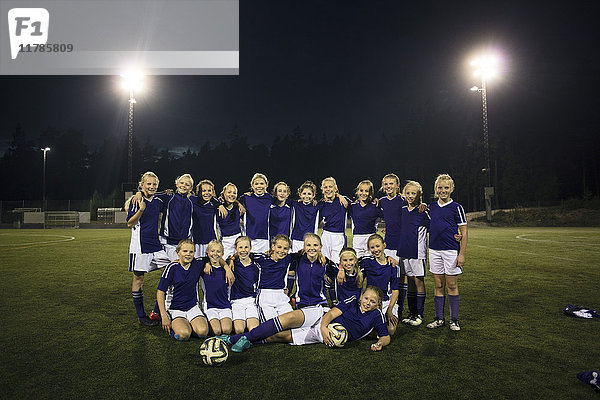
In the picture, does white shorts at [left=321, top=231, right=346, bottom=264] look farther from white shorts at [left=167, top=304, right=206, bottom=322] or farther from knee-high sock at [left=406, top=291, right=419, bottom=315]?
white shorts at [left=167, top=304, right=206, bottom=322]

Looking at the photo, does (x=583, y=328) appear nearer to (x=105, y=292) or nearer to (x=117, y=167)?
(x=105, y=292)

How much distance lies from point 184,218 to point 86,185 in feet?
242

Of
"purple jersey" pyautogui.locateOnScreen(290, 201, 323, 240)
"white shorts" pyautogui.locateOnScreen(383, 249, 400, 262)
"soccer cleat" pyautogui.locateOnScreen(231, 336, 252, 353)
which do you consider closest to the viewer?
"soccer cleat" pyautogui.locateOnScreen(231, 336, 252, 353)

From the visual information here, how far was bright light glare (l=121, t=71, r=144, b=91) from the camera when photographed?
23.5 metres

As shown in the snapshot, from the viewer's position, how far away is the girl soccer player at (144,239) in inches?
201

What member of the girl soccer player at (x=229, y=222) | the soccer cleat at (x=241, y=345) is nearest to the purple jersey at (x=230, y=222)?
the girl soccer player at (x=229, y=222)

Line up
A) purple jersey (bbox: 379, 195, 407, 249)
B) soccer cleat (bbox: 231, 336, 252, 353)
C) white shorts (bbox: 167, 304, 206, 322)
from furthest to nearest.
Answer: purple jersey (bbox: 379, 195, 407, 249) → white shorts (bbox: 167, 304, 206, 322) → soccer cleat (bbox: 231, 336, 252, 353)

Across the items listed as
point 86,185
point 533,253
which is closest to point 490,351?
point 533,253

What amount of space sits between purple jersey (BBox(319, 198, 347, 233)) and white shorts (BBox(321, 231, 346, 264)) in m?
0.08

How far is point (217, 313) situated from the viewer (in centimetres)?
470

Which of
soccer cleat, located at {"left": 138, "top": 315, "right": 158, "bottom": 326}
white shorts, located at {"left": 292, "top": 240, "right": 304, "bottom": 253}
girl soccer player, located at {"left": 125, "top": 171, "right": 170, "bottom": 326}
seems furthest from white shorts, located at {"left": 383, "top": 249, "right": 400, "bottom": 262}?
soccer cleat, located at {"left": 138, "top": 315, "right": 158, "bottom": 326}

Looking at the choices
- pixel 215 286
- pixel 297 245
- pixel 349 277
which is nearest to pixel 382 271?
pixel 349 277

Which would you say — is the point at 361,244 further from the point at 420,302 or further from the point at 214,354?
the point at 214,354

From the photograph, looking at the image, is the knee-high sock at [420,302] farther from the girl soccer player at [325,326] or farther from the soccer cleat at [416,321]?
the girl soccer player at [325,326]
